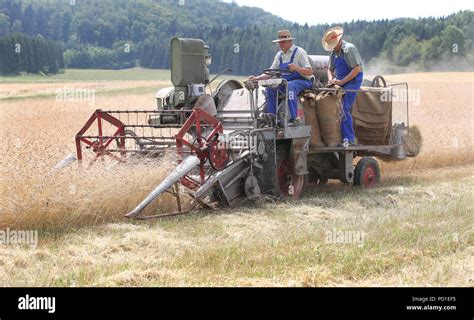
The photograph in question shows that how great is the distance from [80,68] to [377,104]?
58670mm

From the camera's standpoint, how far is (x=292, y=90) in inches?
407

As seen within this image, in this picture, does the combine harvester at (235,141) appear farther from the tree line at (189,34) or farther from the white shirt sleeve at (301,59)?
the tree line at (189,34)

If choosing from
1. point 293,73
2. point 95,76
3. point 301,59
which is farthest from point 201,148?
point 95,76

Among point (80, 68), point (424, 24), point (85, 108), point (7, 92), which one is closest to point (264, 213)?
point (85, 108)

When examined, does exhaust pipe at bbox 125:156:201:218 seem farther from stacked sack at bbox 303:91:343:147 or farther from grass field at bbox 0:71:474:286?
stacked sack at bbox 303:91:343:147

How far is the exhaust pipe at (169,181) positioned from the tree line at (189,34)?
30126 mm

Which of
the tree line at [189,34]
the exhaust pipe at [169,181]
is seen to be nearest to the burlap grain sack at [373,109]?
the exhaust pipe at [169,181]

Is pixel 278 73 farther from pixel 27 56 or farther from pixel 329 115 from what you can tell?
pixel 27 56

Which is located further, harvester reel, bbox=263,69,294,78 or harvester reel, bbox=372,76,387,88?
harvester reel, bbox=372,76,387,88

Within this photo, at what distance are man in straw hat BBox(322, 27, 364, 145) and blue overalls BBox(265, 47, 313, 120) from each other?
81 centimetres

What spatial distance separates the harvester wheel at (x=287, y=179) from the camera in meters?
10.6

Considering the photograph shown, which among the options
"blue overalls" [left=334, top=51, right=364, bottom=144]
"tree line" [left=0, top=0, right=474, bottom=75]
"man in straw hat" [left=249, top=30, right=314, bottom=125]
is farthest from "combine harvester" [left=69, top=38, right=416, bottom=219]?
"tree line" [left=0, top=0, right=474, bottom=75]

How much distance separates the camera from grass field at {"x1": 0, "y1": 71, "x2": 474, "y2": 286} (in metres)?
5.75
